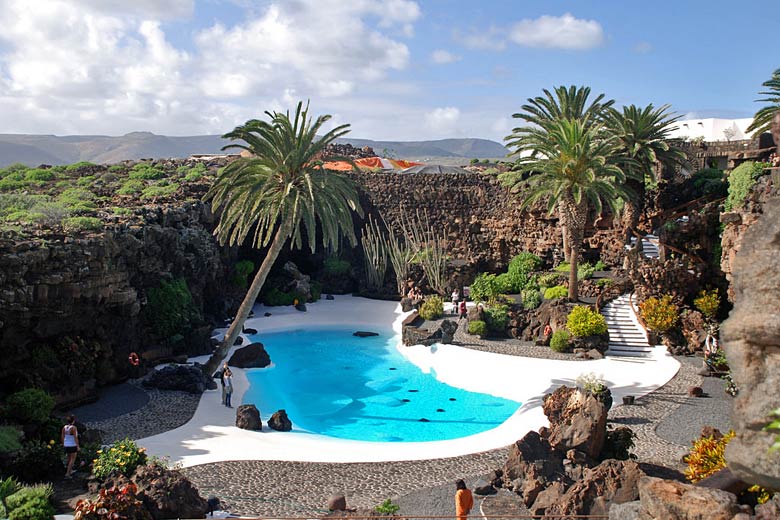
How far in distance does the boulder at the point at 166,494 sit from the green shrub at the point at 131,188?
2177 cm

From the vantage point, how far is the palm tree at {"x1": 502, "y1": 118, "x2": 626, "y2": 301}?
83.5 ft

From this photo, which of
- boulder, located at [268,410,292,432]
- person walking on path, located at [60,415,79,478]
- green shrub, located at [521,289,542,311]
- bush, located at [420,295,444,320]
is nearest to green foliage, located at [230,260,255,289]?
bush, located at [420,295,444,320]

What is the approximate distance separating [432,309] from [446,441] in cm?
1406

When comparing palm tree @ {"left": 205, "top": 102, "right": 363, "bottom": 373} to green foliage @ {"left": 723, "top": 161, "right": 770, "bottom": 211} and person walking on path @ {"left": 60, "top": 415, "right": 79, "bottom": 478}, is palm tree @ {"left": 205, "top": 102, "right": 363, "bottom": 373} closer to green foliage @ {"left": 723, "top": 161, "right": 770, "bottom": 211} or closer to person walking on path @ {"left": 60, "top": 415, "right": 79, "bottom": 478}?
person walking on path @ {"left": 60, "top": 415, "right": 79, "bottom": 478}

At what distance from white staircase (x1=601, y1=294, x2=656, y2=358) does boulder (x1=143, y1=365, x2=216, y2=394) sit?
553 inches

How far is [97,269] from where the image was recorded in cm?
1959

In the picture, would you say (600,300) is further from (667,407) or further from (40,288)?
(40,288)

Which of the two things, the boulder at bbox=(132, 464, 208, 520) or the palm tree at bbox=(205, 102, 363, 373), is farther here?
the palm tree at bbox=(205, 102, 363, 373)

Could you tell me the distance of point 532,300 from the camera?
91.8ft

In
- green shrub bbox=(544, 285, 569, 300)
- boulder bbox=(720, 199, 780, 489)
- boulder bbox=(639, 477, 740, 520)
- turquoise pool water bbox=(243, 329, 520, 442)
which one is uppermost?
boulder bbox=(720, 199, 780, 489)

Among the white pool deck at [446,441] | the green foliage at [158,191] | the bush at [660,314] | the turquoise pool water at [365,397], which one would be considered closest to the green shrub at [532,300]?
the white pool deck at [446,441]

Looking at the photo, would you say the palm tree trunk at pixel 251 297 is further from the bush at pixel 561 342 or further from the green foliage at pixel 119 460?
the bush at pixel 561 342

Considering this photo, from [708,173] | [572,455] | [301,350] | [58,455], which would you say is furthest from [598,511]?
[708,173]

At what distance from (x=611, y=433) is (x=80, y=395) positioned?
14835 millimetres
